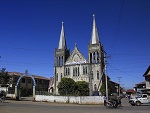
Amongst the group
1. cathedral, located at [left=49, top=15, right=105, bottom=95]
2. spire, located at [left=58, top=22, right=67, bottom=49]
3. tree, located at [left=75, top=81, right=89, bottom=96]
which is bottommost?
tree, located at [left=75, top=81, right=89, bottom=96]

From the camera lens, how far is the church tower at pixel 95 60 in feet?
202

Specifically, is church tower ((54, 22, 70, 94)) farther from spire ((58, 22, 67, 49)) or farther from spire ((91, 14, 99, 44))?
spire ((91, 14, 99, 44))

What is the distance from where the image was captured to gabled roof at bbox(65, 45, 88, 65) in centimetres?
6575

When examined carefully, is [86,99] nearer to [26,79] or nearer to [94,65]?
[94,65]

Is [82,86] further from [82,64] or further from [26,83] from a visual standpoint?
[26,83]

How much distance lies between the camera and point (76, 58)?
66.9 metres

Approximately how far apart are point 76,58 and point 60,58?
6314mm

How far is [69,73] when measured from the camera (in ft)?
218

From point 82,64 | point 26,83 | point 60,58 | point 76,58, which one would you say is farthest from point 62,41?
point 26,83

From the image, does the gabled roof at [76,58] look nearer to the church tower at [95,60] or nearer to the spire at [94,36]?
the church tower at [95,60]

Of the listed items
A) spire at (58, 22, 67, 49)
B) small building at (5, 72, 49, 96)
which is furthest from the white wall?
spire at (58, 22, 67, 49)

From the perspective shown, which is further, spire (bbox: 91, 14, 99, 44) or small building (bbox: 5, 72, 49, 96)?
spire (bbox: 91, 14, 99, 44)

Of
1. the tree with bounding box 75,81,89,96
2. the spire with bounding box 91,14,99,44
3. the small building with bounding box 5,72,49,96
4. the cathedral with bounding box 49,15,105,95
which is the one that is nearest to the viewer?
the tree with bounding box 75,81,89,96

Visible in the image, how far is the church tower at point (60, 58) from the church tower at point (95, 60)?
358 inches
